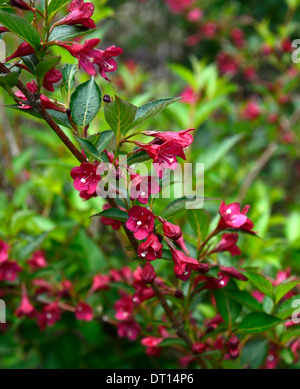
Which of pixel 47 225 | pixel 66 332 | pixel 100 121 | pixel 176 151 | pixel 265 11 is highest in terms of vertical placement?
pixel 265 11

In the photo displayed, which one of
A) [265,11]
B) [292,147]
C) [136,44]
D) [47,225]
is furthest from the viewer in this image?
[136,44]

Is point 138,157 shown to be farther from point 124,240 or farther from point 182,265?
point 124,240

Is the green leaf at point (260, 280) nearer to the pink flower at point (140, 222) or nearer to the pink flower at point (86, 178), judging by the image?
the pink flower at point (140, 222)

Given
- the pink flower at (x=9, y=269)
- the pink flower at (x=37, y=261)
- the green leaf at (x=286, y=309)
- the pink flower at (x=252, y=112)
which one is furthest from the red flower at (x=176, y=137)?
the pink flower at (x=252, y=112)

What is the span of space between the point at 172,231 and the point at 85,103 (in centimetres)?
32

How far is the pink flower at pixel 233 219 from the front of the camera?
0.93 m

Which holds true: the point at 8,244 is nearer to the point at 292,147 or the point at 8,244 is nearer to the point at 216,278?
the point at 216,278

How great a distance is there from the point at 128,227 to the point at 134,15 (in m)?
4.62

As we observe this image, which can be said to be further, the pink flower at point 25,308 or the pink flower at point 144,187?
the pink flower at point 25,308

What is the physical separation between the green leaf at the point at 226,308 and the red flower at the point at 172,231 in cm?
34

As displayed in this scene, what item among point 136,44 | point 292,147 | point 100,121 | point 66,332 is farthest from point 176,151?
point 136,44

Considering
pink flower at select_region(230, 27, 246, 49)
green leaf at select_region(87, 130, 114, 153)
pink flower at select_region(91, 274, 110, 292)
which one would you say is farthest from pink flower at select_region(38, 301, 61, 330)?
pink flower at select_region(230, 27, 246, 49)

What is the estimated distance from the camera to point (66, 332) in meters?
1.71

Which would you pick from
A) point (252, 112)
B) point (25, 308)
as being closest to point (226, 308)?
point (25, 308)
